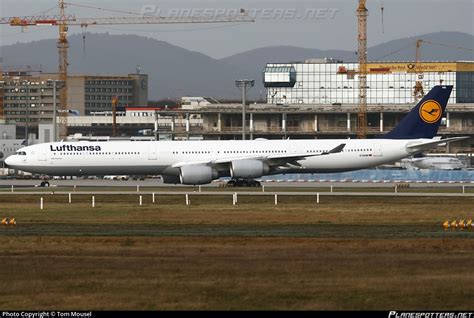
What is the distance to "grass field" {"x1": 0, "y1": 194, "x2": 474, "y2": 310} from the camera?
26031 millimetres

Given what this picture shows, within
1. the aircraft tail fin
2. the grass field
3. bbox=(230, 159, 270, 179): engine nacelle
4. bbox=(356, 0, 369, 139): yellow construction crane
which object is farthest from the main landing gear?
bbox=(356, 0, 369, 139): yellow construction crane

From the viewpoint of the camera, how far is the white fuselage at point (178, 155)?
8481cm

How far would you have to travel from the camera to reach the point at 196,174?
8206 centimetres

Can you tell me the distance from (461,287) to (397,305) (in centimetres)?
328

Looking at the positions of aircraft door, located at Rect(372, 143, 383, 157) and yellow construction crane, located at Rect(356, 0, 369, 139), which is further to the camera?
yellow construction crane, located at Rect(356, 0, 369, 139)

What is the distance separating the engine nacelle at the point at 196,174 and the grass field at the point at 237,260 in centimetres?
2658

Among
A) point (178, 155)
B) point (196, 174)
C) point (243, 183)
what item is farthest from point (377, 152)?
point (178, 155)

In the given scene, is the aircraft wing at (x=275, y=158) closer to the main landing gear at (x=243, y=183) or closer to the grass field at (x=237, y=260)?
the main landing gear at (x=243, y=183)

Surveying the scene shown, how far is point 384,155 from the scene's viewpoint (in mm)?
86625

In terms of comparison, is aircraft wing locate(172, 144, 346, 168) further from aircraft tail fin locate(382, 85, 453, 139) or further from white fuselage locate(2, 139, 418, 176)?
aircraft tail fin locate(382, 85, 453, 139)

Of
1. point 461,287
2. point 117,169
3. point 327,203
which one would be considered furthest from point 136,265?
point 117,169

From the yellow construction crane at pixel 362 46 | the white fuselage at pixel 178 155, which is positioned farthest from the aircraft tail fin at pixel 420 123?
the yellow construction crane at pixel 362 46

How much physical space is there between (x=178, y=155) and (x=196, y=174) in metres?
4.13

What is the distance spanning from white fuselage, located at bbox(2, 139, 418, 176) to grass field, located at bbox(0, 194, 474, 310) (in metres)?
29.5
